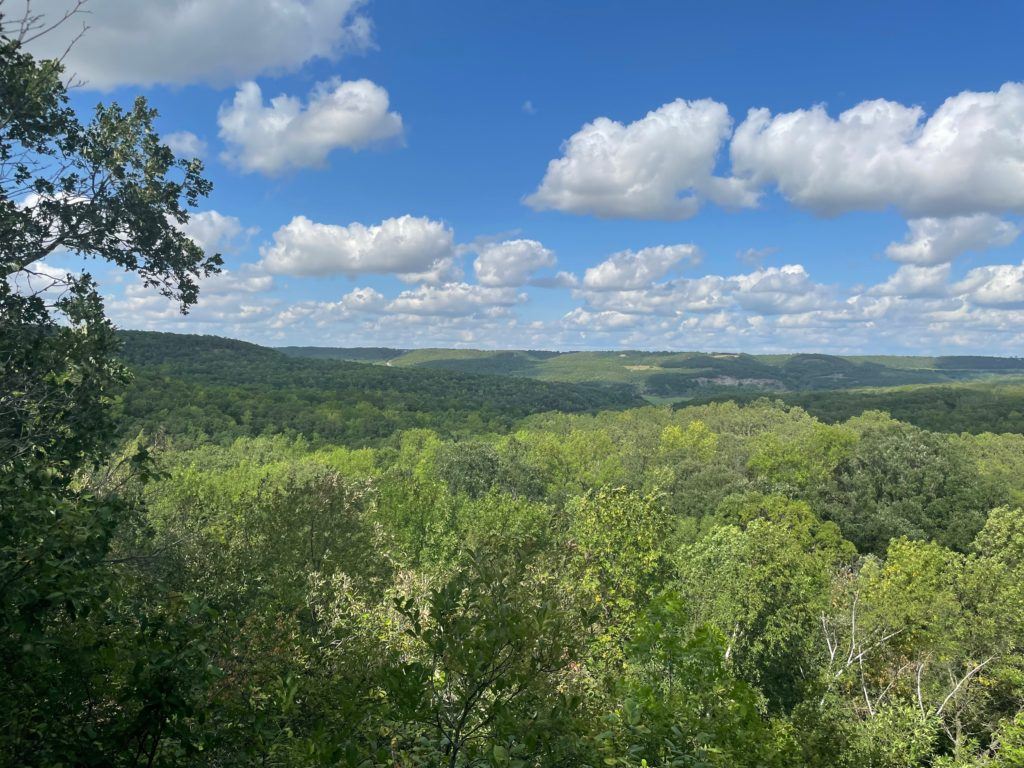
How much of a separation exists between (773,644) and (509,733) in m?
28.3

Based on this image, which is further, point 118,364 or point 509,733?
point 118,364

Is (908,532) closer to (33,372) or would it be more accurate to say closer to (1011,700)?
(1011,700)

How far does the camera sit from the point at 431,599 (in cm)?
591

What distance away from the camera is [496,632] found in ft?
18.8

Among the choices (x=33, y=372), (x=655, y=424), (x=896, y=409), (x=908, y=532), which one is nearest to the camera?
(x=33, y=372)

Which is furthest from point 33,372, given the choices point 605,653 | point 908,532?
point 908,532

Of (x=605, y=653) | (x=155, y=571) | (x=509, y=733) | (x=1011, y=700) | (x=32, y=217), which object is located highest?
(x=32, y=217)

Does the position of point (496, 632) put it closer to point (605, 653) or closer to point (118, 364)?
point (118, 364)

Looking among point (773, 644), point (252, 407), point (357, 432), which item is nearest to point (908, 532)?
point (773, 644)

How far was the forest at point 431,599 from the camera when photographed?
594cm

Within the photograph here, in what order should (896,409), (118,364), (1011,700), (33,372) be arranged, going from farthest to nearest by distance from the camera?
(896,409), (1011,700), (118,364), (33,372)

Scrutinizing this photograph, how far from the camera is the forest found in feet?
19.5

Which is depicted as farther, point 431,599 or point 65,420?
point 65,420

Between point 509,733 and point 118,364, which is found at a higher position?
point 118,364
